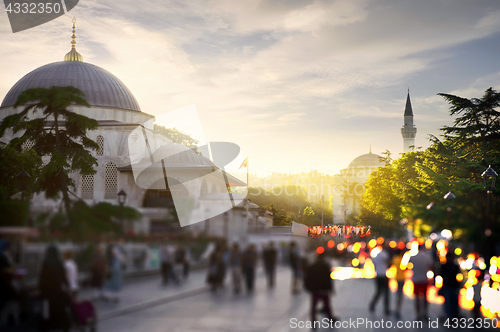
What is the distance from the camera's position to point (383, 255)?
4.36 meters

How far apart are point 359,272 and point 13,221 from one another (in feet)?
10.2

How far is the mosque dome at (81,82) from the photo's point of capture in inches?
2084

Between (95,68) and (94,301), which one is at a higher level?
(95,68)

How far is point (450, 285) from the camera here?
4758 mm

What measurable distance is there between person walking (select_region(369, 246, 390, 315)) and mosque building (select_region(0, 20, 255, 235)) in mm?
1203

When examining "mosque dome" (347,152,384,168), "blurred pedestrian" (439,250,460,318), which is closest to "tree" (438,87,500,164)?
"blurred pedestrian" (439,250,460,318)

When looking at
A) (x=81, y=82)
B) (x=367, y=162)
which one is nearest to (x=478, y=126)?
(x=81, y=82)

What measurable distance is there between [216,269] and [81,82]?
55.0m

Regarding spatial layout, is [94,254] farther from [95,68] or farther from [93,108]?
[95,68]

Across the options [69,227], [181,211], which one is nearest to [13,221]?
[69,227]

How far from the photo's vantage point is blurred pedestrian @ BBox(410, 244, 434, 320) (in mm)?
4238

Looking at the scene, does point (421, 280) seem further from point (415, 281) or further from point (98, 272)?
point (98, 272)

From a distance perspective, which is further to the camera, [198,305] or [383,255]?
[383,255]

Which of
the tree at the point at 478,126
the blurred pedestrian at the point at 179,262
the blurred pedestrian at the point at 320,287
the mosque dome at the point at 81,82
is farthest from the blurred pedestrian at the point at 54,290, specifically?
the mosque dome at the point at 81,82
